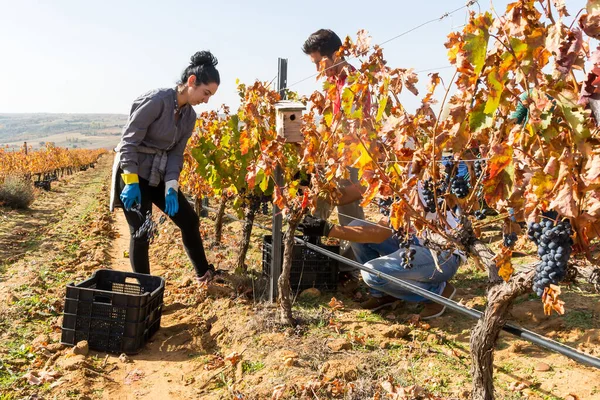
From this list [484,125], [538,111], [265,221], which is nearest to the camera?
[538,111]

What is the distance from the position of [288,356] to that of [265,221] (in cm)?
521

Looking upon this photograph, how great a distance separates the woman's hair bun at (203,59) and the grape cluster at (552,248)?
2776mm

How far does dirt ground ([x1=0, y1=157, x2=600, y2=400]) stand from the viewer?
2469mm

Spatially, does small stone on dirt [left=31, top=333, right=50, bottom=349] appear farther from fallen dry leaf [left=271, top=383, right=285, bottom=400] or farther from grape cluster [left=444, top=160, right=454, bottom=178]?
grape cluster [left=444, top=160, right=454, bottom=178]

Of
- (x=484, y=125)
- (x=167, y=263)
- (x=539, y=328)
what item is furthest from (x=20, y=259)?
(x=484, y=125)

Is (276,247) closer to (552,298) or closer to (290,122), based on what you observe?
(290,122)

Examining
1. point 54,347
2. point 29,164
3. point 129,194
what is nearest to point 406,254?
point 129,194

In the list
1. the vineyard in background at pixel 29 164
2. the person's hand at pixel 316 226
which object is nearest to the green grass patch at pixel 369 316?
the person's hand at pixel 316 226

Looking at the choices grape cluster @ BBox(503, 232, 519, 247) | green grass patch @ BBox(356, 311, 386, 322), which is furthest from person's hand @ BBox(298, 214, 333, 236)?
grape cluster @ BBox(503, 232, 519, 247)

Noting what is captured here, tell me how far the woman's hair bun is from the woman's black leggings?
959 millimetres

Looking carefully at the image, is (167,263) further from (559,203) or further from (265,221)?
(559,203)

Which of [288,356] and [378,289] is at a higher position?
[378,289]

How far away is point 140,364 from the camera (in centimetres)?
301

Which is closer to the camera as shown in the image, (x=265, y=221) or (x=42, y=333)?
(x=42, y=333)
